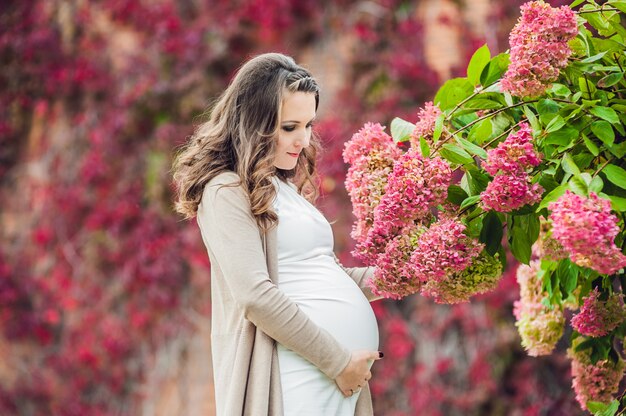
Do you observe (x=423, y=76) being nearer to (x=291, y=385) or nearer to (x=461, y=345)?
(x=461, y=345)

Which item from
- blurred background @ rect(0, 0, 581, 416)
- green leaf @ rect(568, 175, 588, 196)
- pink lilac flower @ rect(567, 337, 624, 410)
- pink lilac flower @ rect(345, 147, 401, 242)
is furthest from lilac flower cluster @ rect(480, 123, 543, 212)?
blurred background @ rect(0, 0, 581, 416)

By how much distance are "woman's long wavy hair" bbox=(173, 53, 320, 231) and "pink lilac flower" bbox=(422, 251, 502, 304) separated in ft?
1.43

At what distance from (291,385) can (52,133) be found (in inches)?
173

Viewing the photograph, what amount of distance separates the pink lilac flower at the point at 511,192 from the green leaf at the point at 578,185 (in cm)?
10

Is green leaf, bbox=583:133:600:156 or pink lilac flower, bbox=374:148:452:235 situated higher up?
green leaf, bbox=583:133:600:156

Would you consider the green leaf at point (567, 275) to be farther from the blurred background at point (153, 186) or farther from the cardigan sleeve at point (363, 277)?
the blurred background at point (153, 186)

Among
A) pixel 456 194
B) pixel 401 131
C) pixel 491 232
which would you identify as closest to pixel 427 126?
pixel 401 131

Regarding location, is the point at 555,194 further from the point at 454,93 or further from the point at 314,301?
the point at 314,301

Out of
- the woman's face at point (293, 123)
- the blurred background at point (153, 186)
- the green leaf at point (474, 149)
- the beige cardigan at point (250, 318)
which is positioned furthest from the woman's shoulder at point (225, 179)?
the blurred background at point (153, 186)

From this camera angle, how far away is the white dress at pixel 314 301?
2.17m

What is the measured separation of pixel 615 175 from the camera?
6.16ft

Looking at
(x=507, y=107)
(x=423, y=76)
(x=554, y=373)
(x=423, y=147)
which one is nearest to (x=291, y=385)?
(x=423, y=147)

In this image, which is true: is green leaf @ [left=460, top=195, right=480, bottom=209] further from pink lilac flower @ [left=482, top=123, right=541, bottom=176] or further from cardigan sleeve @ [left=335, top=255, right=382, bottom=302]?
cardigan sleeve @ [left=335, top=255, right=382, bottom=302]

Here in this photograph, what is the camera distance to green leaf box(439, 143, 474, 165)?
6.48ft
